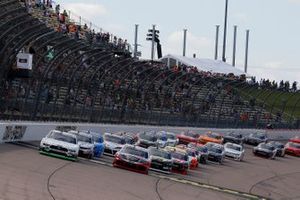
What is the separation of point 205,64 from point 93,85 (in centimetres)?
5573

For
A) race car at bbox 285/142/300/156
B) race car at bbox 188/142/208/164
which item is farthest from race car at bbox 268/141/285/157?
race car at bbox 188/142/208/164

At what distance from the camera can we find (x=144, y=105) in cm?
4969

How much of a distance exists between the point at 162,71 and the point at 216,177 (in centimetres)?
1535

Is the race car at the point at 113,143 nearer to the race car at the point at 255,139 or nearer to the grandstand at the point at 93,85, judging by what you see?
the grandstand at the point at 93,85

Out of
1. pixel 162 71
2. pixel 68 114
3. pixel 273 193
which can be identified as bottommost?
pixel 273 193

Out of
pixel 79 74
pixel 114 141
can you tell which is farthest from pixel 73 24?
pixel 114 141

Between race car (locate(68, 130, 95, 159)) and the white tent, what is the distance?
59.7 m

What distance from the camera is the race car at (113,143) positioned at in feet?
117

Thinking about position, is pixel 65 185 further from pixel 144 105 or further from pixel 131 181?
pixel 144 105

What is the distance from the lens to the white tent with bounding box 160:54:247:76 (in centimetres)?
9300

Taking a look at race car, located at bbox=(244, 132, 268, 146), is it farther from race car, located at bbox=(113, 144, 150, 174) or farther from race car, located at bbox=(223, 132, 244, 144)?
race car, located at bbox=(113, 144, 150, 174)

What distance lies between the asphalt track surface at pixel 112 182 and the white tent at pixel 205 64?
174 feet

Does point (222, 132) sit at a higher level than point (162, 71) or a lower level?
lower

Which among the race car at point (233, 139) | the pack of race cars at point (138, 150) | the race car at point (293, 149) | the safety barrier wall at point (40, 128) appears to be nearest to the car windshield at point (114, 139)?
the pack of race cars at point (138, 150)
